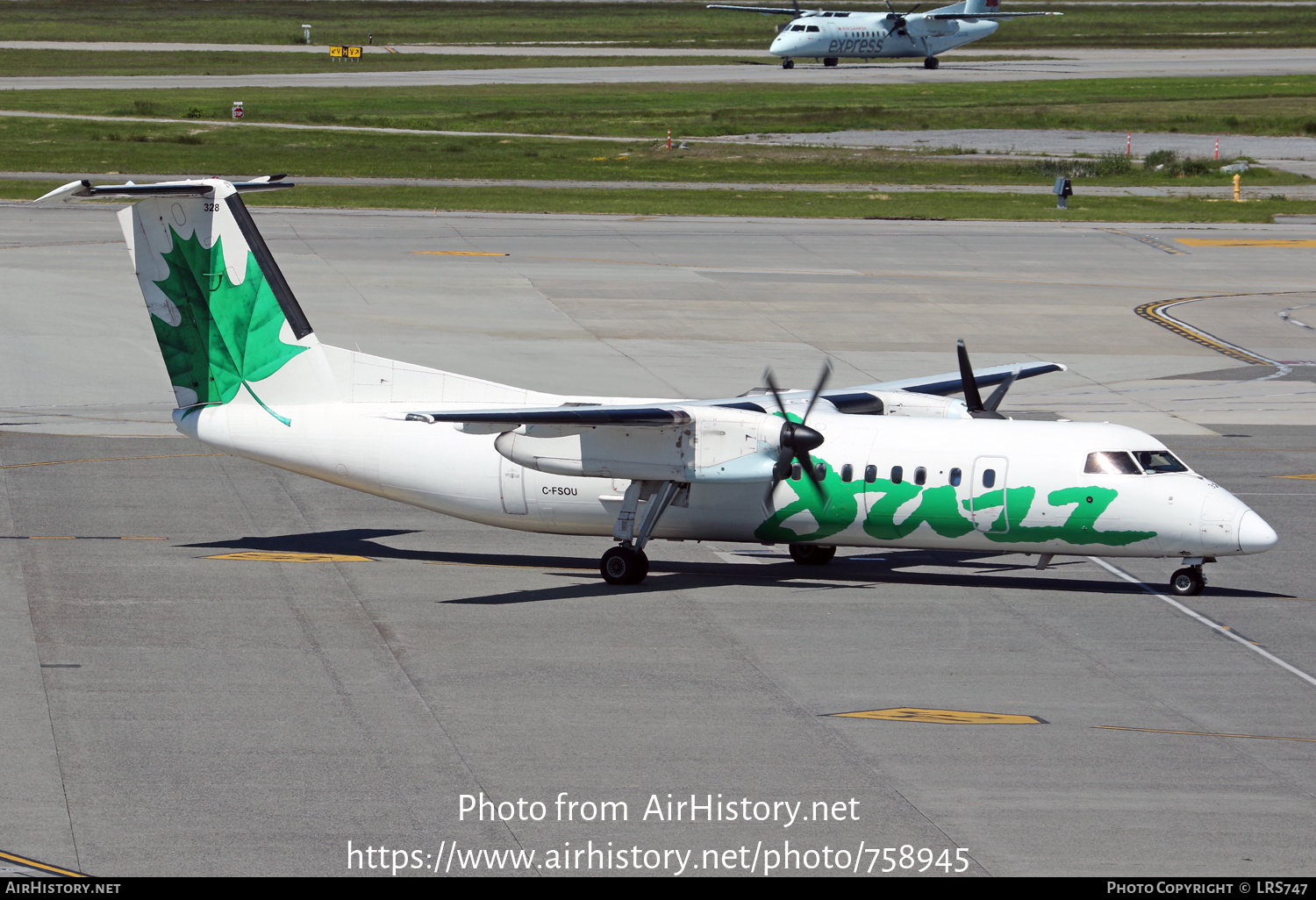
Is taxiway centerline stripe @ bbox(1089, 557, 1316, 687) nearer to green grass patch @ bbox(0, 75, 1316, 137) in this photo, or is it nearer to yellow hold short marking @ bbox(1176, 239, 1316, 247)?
yellow hold short marking @ bbox(1176, 239, 1316, 247)

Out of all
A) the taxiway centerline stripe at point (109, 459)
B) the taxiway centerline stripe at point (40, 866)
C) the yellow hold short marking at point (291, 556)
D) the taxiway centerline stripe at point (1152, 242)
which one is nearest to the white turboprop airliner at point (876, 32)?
the taxiway centerline stripe at point (1152, 242)

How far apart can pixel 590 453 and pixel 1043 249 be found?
41.5 meters

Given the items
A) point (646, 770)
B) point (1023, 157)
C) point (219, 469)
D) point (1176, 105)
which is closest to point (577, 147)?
point (1023, 157)

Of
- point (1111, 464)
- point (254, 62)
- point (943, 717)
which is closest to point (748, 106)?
point (254, 62)

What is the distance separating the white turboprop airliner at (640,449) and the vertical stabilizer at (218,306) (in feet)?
0.10

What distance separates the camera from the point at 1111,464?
24219 millimetres

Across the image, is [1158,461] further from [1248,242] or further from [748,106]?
[748,106]

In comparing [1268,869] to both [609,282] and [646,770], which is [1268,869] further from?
[609,282]

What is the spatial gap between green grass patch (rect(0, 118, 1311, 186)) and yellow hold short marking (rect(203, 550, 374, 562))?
53342 millimetres

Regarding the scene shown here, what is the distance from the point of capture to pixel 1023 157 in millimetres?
87812

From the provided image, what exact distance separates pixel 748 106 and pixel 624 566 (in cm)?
9077

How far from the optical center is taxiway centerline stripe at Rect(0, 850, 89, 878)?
1356 cm

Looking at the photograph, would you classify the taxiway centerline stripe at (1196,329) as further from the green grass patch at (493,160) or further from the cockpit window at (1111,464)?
the green grass patch at (493,160)

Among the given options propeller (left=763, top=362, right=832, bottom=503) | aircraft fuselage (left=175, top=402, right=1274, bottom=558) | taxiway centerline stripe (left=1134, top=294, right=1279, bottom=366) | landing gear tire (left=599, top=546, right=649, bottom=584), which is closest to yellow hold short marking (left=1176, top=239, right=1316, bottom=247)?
taxiway centerline stripe (left=1134, top=294, right=1279, bottom=366)
